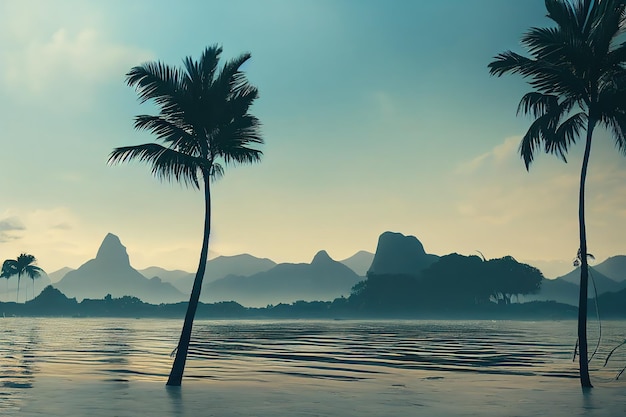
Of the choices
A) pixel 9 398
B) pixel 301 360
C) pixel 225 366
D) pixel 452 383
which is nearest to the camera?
pixel 9 398

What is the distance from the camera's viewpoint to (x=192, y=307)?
23.3 m

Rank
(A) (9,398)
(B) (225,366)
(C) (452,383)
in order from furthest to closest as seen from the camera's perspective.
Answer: (B) (225,366), (C) (452,383), (A) (9,398)

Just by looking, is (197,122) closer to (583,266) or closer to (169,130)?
(169,130)

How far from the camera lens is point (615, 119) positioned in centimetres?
2333

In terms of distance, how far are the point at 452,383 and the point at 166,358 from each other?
20.3 meters

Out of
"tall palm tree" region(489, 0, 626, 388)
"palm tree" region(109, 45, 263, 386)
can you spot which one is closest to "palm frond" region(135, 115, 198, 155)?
"palm tree" region(109, 45, 263, 386)

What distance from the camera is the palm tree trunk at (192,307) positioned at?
75.4ft

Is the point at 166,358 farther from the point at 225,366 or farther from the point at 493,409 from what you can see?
the point at 493,409

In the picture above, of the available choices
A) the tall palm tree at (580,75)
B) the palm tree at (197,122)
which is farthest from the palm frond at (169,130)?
the tall palm tree at (580,75)

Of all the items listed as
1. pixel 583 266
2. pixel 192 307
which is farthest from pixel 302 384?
pixel 583 266

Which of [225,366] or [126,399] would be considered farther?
[225,366]

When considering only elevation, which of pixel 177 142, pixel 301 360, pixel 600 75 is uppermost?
pixel 600 75

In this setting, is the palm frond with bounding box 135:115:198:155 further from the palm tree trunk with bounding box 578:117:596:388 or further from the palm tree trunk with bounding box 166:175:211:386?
the palm tree trunk with bounding box 578:117:596:388

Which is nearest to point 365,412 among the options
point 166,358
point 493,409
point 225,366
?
point 493,409
